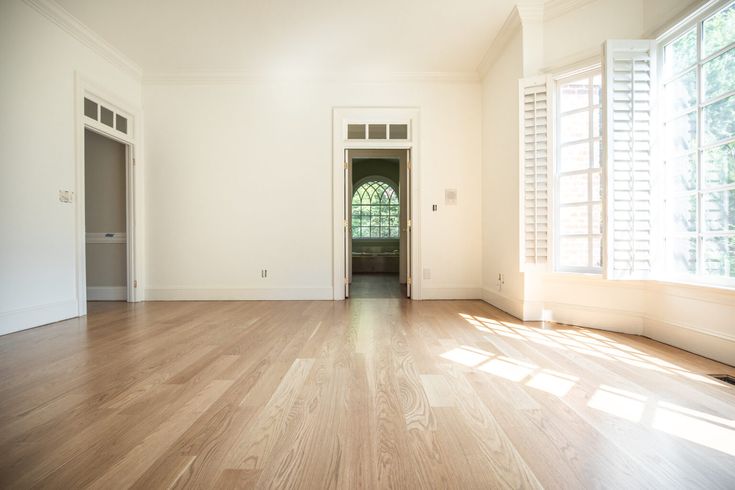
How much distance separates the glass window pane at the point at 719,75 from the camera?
2.35m

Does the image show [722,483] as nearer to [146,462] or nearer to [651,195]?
[146,462]

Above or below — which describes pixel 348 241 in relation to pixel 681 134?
below

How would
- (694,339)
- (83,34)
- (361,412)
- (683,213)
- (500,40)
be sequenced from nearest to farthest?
1. (361,412)
2. (694,339)
3. (683,213)
4. (83,34)
5. (500,40)

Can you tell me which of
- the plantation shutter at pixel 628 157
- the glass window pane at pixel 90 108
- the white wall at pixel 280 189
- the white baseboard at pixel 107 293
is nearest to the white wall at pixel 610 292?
the plantation shutter at pixel 628 157

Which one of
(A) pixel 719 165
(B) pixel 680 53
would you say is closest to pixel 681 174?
(A) pixel 719 165

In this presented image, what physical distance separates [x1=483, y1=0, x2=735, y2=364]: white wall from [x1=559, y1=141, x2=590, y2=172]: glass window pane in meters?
0.43

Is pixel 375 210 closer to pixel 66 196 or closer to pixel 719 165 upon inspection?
pixel 66 196

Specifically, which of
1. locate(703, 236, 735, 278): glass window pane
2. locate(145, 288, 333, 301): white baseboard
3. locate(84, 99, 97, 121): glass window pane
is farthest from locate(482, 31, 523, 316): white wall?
locate(84, 99, 97, 121): glass window pane

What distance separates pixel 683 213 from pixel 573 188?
2.84ft

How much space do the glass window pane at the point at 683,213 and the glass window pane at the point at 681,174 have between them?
0.08m

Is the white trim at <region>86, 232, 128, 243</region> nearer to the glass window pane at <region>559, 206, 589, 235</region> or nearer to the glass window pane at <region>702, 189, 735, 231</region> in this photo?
the glass window pane at <region>559, 206, 589, 235</region>

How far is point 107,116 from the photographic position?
14.7 feet

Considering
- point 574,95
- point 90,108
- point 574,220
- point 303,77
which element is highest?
point 303,77

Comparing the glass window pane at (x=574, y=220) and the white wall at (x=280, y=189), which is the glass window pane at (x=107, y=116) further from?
the glass window pane at (x=574, y=220)
